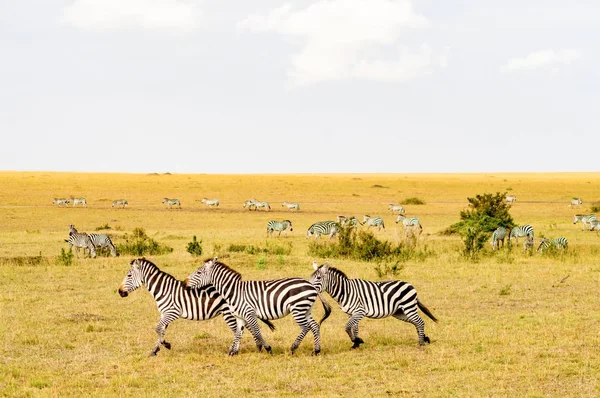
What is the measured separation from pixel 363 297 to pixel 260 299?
1.61 metres

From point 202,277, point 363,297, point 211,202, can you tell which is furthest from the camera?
point 211,202

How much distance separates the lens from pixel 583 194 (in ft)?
232

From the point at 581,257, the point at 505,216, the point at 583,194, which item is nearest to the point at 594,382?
the point at 581,257

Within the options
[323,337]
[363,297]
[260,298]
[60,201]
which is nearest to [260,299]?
[260,298]

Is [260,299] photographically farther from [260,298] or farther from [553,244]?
[553,244]

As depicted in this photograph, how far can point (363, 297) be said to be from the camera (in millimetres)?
11234

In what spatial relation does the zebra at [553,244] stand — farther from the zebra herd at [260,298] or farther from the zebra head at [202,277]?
the zebra head at [202,277]

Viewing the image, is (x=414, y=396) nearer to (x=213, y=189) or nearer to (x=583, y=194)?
(x=213, y=189)

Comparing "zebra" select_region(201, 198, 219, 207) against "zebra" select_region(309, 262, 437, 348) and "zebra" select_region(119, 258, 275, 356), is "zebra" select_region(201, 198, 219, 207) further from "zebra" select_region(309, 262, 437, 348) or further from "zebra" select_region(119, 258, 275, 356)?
"zebra" select_region(309, 262, 437, 348)

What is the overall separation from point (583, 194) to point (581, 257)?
166 ft

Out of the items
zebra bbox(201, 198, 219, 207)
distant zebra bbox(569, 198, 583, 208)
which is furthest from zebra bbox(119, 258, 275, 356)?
distant zebra bbox(569, 198, 583, 208)

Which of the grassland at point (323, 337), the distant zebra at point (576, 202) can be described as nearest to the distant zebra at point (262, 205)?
the grassland at point (323, 337)

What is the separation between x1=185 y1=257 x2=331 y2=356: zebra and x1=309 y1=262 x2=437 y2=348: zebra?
1.22ft

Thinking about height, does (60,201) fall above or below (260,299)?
below
